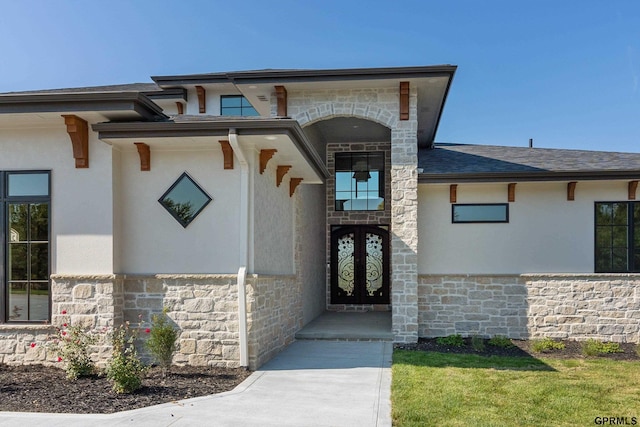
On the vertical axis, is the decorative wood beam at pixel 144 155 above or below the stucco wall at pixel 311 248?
above

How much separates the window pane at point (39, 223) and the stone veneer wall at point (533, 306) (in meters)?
6.98

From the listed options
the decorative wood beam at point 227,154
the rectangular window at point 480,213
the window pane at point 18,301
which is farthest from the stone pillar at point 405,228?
the window pane at point 18,301

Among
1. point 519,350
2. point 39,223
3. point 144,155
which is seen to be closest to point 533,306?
point 519,350

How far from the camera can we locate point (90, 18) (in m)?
12.5

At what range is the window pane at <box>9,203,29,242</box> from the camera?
25.0 ft

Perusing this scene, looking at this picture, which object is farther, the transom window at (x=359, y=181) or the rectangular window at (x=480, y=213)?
the transom window at (x=359, y=181)

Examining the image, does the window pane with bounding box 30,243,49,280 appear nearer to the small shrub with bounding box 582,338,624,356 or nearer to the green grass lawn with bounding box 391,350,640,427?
the green grass lawn with bounding box 391,350,640,427

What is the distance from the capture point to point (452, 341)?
10273mm

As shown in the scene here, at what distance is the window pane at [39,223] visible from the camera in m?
7.59

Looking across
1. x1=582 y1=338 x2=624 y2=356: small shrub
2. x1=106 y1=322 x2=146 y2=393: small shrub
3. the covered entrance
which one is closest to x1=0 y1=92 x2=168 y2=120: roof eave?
x1=106 y1=322 x2=146 y2=393: small shrub

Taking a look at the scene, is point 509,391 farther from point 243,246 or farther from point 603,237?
point 603,237

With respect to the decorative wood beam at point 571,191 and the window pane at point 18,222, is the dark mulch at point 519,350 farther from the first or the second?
the window pane at point 18,222

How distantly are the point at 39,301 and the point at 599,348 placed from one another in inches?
365

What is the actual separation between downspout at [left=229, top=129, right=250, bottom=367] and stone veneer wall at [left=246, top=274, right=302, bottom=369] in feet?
0.29
